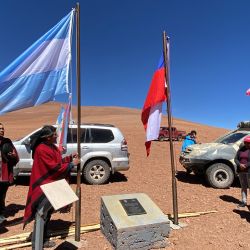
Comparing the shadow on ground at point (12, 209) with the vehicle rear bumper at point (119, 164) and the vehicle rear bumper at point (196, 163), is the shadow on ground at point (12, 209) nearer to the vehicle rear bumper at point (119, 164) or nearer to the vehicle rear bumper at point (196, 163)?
the vehicle rear bumper at point (119, 164)

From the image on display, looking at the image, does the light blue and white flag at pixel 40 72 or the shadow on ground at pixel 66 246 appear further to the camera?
the light blue and white flag at pixel 40 72

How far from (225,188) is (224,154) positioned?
3.26 feet

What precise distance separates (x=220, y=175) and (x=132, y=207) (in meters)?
5.27

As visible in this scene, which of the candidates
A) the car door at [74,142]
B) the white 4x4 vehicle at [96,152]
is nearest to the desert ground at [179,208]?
the white 4x4 vehicle at [96,152]

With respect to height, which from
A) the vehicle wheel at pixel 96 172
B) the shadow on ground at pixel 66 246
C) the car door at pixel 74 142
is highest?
the car door at pixel 74 142

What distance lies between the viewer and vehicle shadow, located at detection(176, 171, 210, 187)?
1161 centimetres

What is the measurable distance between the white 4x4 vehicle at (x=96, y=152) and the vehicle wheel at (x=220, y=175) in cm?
262

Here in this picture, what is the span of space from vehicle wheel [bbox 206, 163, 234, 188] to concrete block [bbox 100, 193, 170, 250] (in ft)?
15.7

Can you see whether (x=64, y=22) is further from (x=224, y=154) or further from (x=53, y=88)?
(x=224, y=154)

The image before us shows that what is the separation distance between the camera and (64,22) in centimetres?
632

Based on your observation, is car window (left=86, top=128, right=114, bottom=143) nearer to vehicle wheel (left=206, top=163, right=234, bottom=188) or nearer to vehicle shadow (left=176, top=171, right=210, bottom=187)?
vehicle shadow (left=176, top=171, right=210, bottom=187)

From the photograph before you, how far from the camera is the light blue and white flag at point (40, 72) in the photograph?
5.86 m

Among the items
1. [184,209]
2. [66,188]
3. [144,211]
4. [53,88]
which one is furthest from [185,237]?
[53,88]

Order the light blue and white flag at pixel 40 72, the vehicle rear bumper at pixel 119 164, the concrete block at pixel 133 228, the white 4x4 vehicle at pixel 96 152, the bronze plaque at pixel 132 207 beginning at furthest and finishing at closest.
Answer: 1. the vehicle rear bumper at pixel 119 164
2. the white 4x4 vehicle at pixel 96 152
3. the bronze plaque at pixel 132 207
4. the light blue and white flag at pixel 40 72
5. the concrete block at pixel 133 228
